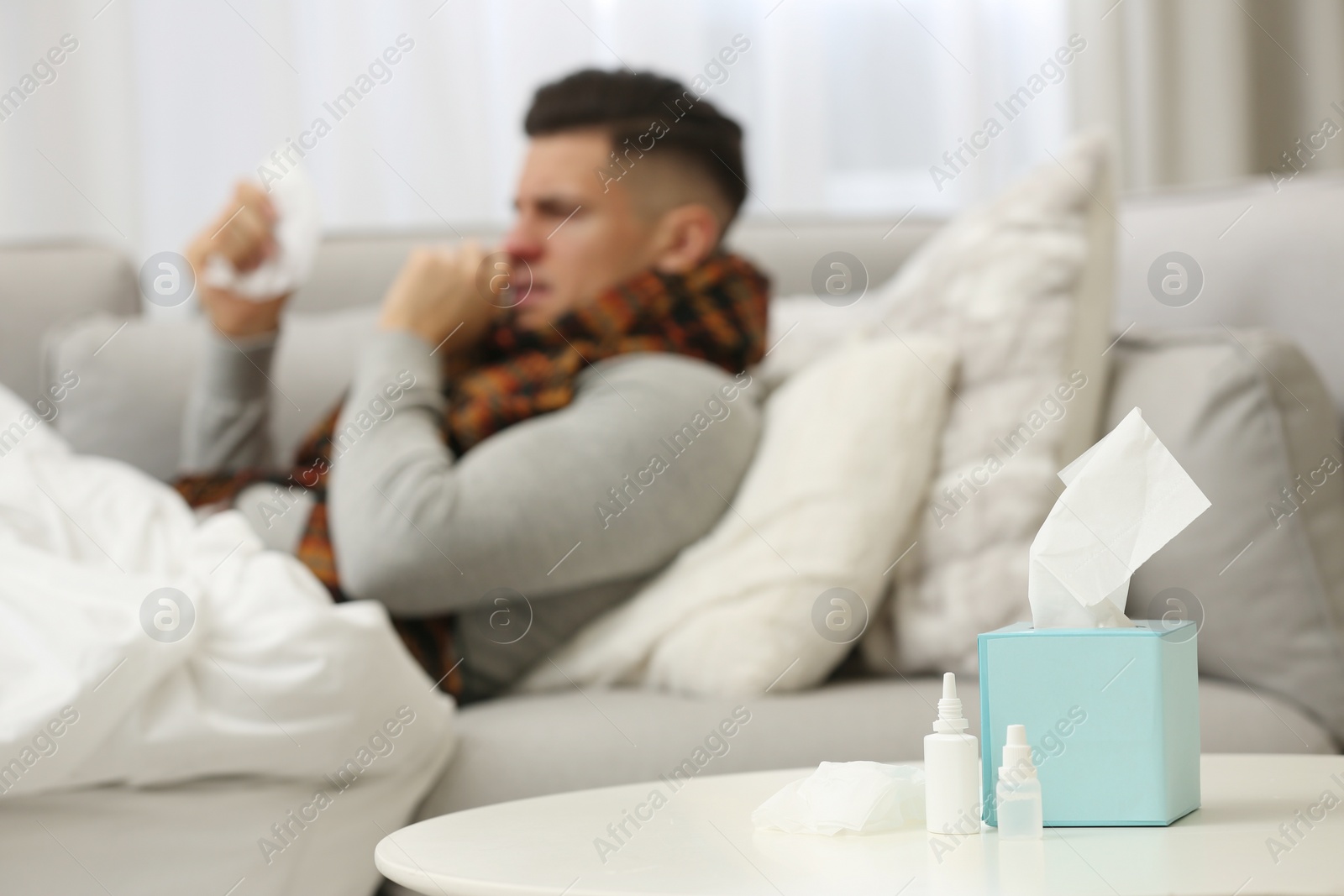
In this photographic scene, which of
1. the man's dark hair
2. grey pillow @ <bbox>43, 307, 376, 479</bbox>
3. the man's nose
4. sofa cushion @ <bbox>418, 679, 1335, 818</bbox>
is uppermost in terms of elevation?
the man's dark hair

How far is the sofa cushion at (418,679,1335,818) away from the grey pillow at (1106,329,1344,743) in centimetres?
4

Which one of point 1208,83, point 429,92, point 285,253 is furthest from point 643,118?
point 1208,83

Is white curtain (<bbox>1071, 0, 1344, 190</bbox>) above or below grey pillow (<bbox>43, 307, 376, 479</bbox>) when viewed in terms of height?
above

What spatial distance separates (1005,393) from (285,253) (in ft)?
2.60

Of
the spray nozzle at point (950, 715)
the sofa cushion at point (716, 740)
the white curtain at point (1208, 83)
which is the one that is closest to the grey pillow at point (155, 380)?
the sofa cushion at point (716, 740)

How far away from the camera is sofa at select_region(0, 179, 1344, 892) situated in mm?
960

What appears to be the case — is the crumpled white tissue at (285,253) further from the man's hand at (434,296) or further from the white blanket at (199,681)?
the white blanket at (199,681)

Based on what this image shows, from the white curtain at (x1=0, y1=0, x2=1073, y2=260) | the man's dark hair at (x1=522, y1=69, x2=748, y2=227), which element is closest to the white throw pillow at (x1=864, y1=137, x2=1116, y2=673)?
the man's dark hair at (x1=522, y1=69, x2=748, y2=227)

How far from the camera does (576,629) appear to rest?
3.76ft

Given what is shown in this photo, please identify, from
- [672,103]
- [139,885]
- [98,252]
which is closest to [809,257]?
[672,103]

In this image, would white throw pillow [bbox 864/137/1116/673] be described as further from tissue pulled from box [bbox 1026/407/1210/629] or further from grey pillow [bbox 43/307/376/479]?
grey pillow [bbox 43/307/376/479]

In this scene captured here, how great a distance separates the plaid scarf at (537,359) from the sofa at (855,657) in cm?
12

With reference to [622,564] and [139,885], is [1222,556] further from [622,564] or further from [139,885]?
[139,885]

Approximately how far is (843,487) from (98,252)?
1075 mm
